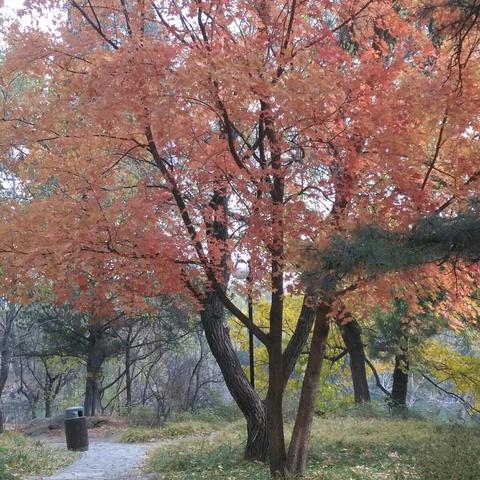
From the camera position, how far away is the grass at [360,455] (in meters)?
5.32

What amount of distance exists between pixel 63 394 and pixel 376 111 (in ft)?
103

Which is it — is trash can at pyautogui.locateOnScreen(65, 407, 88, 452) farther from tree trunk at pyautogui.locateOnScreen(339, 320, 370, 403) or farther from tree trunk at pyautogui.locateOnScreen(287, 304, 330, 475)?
tree trunk at pyautogui.locateOnScreen(339, 320, 370, 403)

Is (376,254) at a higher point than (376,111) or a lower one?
lower

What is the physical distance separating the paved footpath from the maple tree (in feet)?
11.0

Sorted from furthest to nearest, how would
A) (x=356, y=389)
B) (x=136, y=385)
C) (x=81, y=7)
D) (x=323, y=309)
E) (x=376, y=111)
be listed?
(x=136, y=385) < (x=356, y=389) < (x=323, y=309) < (x=81, y=7) < (x=376, y=111)

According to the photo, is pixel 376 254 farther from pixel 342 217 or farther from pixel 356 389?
pixel 356 389

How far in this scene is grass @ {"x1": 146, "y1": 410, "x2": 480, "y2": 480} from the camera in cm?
532

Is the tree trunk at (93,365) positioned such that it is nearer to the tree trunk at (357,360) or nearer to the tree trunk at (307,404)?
the tree trunk at (357,360)

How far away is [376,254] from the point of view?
426 cm

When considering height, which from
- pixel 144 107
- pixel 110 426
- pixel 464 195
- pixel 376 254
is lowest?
pixel 110 426

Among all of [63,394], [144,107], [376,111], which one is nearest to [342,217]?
[376,111]

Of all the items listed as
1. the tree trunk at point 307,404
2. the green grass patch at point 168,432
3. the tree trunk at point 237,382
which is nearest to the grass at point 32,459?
the green grass patch at point 168,432

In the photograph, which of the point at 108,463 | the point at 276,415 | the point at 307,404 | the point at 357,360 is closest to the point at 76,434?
the point at 108,463

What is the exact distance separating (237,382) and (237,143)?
3810 millimetres
